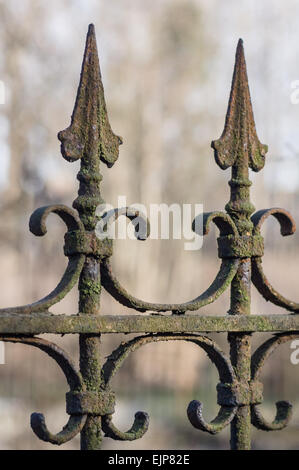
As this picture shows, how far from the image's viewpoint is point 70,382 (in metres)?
1.05

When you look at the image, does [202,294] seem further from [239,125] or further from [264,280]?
[239,125]

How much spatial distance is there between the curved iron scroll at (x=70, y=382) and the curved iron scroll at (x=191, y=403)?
41mm

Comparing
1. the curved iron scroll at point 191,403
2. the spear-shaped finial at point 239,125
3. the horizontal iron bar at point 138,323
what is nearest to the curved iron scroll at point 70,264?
the horizontal iron bar at point 138,323

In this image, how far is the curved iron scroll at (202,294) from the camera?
1065mm

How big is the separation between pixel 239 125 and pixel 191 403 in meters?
0.45

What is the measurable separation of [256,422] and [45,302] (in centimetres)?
41

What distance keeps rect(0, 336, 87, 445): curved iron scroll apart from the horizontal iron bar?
2cm

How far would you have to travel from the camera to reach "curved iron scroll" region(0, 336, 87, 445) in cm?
100

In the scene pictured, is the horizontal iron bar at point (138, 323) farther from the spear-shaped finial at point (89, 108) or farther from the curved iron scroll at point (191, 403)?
the spear-shaped finial at point (89, 108)

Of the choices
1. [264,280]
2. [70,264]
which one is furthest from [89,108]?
[264,280]

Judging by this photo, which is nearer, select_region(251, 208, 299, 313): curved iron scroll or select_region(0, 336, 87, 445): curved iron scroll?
select_region(0, 336, 87, 445): curved iron scroll

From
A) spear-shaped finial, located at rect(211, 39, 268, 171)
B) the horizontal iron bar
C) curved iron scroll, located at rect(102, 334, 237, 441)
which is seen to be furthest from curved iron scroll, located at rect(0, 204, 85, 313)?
spear-shaped finial, located at rect(211, 39, 268, 171)

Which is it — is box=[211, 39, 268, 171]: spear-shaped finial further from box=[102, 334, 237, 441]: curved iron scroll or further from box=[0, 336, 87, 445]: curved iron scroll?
box=[0, 336, 87, 445]: curved iron scroll

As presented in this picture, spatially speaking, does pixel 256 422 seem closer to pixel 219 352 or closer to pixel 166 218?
pixel 219 352
